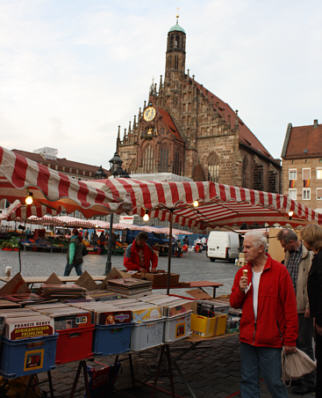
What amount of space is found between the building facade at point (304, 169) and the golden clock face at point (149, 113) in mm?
14739

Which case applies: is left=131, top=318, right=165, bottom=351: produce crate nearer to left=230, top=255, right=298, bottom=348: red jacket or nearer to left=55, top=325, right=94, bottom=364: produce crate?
left=55, top=325, right=94, bottom=364: produce crate

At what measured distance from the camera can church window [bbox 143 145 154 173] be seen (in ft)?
139

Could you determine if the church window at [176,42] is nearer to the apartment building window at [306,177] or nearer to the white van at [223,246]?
the apartment building window at [306,177]

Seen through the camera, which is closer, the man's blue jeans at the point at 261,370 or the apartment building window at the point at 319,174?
the man's blue jeans at the point at 261,370

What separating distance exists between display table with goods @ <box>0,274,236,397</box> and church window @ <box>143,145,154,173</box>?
3856 centimetres

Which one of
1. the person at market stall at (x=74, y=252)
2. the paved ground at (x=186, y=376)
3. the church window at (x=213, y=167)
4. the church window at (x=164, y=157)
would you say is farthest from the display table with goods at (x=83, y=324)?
the church window at (x=164, y=157)

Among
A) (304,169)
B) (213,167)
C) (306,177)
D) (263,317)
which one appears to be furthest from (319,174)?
(263,317)

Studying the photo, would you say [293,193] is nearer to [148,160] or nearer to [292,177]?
[292,177]

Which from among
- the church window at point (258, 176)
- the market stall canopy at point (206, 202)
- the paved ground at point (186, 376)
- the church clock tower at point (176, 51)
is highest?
the church clock tower at point (176, 51)

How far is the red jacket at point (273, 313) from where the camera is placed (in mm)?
2799

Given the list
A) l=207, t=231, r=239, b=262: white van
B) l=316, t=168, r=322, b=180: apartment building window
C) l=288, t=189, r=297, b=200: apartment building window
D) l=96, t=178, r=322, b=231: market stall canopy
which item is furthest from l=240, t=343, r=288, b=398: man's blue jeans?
l=316, t=168, r=322, b=180: apartment building window

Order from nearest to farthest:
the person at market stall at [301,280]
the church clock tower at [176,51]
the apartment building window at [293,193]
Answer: the person at market stall at [301,280] < the apartment building window at [293,193] < the church clock tower at [176,51]

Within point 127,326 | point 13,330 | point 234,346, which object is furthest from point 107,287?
point 234,346

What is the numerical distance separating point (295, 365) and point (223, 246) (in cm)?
2075
